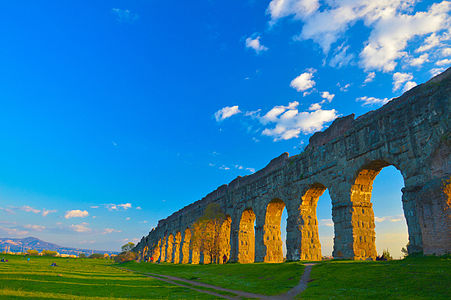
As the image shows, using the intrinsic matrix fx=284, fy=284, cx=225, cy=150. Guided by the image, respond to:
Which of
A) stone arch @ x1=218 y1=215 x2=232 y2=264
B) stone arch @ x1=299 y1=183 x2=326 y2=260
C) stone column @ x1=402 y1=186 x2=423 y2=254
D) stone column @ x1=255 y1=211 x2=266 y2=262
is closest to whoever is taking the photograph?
stone column @ x1=402 y1=186 x2=423 y2=254

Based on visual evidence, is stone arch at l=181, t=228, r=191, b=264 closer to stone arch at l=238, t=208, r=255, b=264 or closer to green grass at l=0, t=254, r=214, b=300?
stone arch at l=238, t=208, r=255, b=264

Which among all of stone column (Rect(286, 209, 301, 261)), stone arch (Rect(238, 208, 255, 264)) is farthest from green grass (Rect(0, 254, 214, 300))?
stone arch (Rect(238, 208, 255, 264))

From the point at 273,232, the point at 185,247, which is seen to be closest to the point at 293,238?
the point at 273,232

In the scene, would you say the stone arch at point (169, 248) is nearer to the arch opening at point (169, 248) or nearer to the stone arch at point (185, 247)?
the arch opening at point (169, 248)

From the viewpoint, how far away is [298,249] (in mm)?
19688

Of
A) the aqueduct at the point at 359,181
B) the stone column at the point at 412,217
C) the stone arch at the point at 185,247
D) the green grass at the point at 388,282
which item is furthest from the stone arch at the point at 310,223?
the stone arch at the point at 185,247

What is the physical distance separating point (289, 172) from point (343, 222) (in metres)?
6.32

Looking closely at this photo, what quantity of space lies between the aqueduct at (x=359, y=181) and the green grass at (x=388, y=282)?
2.39 metres

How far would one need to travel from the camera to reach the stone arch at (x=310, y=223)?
19.7 metres

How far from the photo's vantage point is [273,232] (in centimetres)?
2458

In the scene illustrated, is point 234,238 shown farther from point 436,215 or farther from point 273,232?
point 436,215

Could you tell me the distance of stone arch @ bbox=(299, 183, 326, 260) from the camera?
776 inches

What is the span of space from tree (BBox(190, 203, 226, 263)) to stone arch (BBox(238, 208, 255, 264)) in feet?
8.67

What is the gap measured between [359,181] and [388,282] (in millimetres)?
8385
